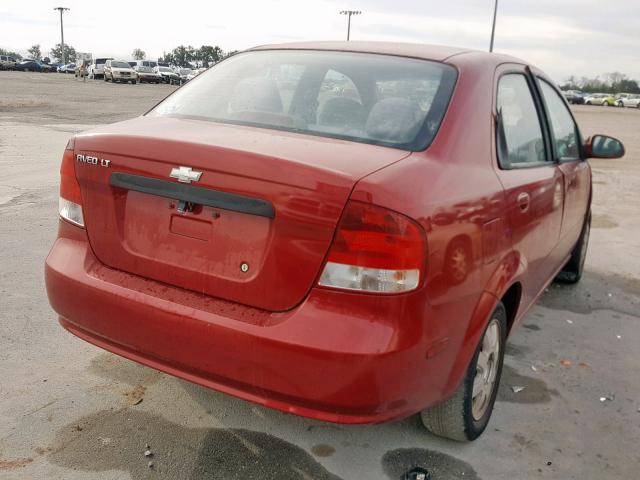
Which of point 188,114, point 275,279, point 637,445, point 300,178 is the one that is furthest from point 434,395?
point 188,114

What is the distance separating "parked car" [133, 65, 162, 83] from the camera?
53188mm

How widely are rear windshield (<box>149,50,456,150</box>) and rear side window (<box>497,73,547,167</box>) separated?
38 centimetres

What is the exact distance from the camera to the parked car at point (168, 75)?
5666 centimetres

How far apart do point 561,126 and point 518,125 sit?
3.59 ft

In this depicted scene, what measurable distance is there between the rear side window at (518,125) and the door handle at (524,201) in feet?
0.51

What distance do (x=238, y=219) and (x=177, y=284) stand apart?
387mm

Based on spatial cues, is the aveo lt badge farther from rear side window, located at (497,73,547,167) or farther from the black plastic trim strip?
→ rear side window, located at (497,73,547,167)

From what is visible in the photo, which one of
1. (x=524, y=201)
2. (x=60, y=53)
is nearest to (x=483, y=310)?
(x=524, y=201)

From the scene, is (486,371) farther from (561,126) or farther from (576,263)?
(576,263)

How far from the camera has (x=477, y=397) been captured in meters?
2.96

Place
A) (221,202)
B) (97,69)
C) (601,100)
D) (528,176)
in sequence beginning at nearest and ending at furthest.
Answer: (221,202) < (528,176) < (97,69) < (601,100)

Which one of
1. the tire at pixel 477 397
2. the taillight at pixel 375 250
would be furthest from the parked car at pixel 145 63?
the taillight at pixel 375 250

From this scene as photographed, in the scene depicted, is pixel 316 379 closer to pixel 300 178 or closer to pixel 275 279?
pixel 275 279

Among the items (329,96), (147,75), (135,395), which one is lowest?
(135,395)
